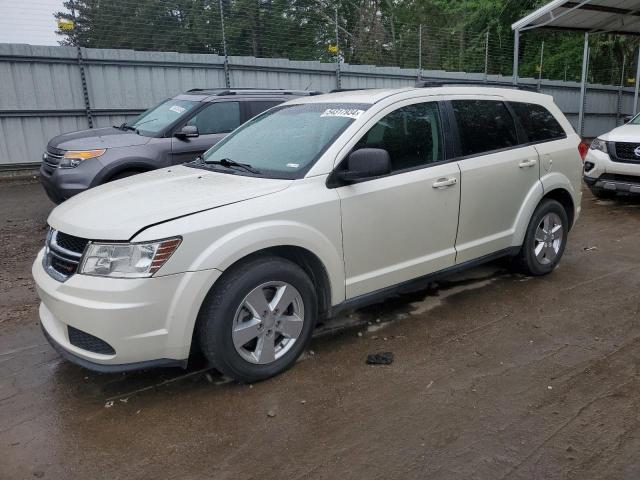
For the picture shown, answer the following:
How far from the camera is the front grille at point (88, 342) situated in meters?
2.92

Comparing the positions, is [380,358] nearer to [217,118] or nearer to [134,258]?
[134,258]

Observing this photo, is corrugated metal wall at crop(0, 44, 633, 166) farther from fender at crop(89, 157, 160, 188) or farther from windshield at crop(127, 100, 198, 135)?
fender at crop(89, 157, 160, 188)

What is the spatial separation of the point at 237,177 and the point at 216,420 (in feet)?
5.15

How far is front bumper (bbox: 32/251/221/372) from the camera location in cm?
284

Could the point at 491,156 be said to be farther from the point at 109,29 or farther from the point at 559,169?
the point at 109,29

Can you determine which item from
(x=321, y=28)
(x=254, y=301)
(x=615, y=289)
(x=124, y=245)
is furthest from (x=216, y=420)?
(x=321, y=28)

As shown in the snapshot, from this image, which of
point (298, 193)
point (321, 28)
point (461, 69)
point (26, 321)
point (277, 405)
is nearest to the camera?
point (277, 405)

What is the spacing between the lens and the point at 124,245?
9.46 ft

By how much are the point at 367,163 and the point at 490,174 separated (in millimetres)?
1488

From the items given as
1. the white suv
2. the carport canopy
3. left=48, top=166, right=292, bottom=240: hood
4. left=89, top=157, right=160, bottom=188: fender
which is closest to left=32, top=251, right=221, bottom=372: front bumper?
the white suv

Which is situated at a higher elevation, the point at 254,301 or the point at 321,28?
the point at 321,28

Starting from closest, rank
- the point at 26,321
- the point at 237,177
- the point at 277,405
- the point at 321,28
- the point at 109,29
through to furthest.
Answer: the point at 277,405
the point at 237,177
the point at 26,321
the point at 109,29
the point at 321,28

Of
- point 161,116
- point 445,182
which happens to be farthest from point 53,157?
point 445,182

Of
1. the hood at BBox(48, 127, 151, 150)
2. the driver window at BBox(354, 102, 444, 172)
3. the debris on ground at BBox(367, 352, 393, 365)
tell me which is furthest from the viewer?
the hood at BBox(48, 127, 151, 150)
